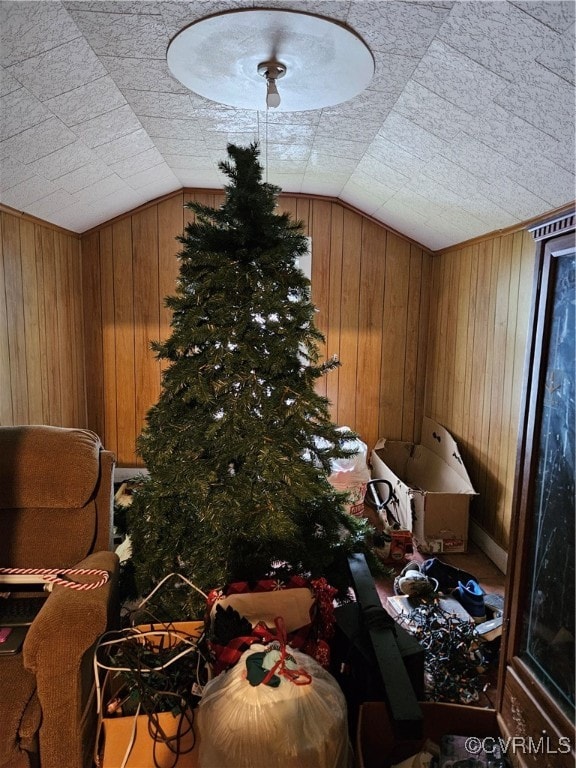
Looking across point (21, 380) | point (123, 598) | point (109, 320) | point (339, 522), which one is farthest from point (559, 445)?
point (109, 320)

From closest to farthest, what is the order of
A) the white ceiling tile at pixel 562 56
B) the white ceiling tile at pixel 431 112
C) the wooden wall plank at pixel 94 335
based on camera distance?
the white ceiling tile at pixel 562 56
the white ceiling tile at pixel 431 112
the wooden wall plank at pixel 94 335

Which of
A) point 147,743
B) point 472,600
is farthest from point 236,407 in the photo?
point 472,600

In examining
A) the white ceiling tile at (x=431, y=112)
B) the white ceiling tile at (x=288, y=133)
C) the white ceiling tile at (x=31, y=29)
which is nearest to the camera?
the white ceiling tile at (x=31, y=29)

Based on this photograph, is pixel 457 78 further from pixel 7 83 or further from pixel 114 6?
pixel 7 83

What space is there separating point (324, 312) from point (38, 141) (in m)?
2.54

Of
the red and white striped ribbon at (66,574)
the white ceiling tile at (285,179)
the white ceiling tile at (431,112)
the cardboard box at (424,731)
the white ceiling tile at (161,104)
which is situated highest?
the white ceiling tile at (285,179)

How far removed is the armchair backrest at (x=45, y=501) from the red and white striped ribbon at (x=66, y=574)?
0.07m

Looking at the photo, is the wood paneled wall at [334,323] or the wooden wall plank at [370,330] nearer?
the wood paneled wall at [334,323]

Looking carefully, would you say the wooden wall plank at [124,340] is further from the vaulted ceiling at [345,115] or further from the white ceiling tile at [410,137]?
the white ceiling tile at [410,137]

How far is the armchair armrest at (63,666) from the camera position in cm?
146

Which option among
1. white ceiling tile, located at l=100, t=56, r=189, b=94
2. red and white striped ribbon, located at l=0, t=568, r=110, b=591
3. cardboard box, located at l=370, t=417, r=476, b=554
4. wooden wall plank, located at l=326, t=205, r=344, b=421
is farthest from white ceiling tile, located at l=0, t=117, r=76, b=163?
cardboard box, located at l=370, t=417, r=476, b=554

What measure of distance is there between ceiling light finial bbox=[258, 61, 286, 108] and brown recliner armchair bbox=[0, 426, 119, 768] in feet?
4.66

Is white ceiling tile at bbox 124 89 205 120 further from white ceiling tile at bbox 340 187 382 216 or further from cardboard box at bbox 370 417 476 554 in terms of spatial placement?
cardboard box at bbox 370 417 476 554

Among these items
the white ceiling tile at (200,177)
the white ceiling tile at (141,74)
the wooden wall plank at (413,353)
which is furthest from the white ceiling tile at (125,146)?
the wooden wall plank at (413,353)
